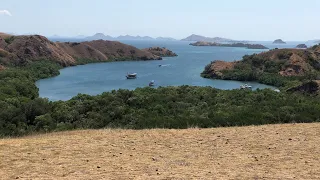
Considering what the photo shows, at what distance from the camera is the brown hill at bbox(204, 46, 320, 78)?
71.7 meters

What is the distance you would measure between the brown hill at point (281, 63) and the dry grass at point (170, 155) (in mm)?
64892

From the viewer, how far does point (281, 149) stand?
7.90 meters

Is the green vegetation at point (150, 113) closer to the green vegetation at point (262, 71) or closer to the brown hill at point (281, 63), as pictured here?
the green vegetation at point (262, 71)

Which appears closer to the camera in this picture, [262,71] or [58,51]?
[262,71]

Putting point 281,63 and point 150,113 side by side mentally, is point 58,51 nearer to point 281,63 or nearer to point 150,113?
point 281,63

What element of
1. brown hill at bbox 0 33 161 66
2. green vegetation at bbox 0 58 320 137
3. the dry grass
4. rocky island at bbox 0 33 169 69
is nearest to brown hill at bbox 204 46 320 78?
rocky island at bbox 0 33 169 69

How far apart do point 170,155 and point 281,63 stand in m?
74.2

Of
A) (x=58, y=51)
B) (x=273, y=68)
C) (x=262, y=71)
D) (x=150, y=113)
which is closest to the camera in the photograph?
(x=150, y=113)

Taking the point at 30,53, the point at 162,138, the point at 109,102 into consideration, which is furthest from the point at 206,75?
the point at 162,138

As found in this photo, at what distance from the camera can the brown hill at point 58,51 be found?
86925 millimetres

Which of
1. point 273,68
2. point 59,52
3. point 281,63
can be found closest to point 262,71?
point 273,68

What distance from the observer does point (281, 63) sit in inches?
3017

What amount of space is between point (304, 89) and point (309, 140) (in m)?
32.4

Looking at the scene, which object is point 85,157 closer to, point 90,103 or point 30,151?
point 30,151
